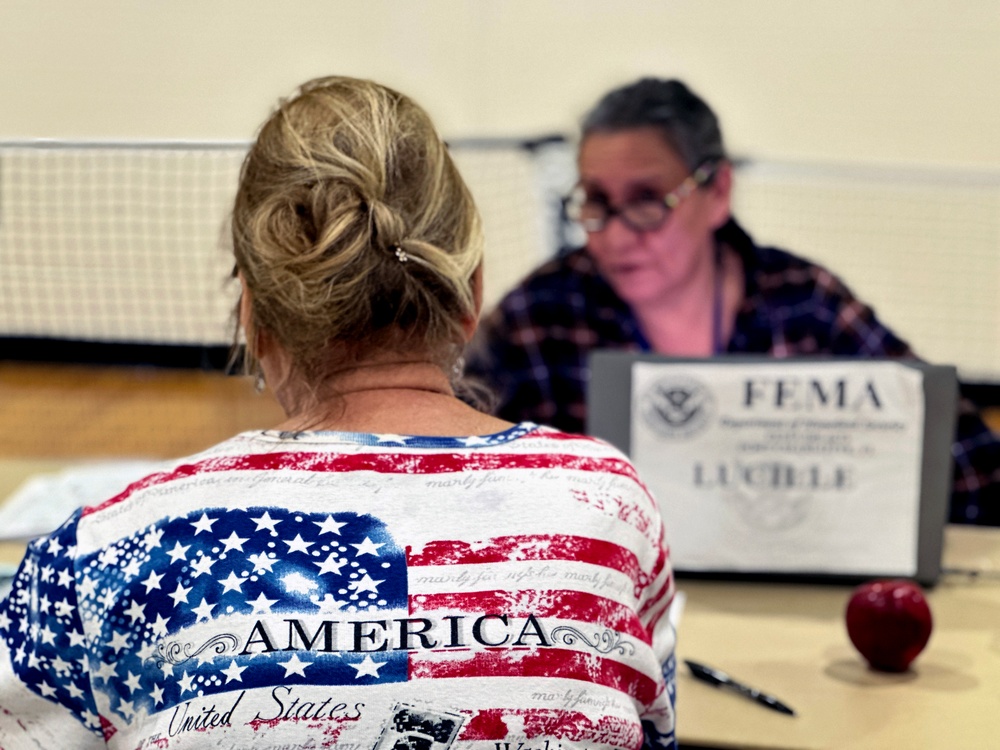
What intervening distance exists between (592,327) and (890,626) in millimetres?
1223

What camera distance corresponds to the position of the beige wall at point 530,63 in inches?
179

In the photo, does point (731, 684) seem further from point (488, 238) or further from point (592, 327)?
point (488, 238)

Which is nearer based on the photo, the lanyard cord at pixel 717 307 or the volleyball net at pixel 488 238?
the lanyard cord at pixel 717 307

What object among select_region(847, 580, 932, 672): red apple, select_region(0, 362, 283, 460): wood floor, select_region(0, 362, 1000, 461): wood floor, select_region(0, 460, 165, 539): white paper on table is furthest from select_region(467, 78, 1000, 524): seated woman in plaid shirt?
select_region(0, 362, 1000, 461): wood floor

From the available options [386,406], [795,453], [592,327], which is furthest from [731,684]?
[592,327]

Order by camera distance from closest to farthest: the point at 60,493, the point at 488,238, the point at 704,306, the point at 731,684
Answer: the point at 731,684
the point at 60,493
the point at 704,306
the point at 488,238

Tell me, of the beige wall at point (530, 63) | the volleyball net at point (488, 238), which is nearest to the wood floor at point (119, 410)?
the volleyball net at point (488, 238)

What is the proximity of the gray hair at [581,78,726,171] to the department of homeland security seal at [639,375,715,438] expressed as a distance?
96cm

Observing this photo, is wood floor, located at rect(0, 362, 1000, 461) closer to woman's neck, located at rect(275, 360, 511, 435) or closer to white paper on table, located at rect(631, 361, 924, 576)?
white paper on table, located at rect(631, 361, 924, 576)

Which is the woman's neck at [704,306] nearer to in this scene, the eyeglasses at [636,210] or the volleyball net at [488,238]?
the eyeglasses at [636,210]

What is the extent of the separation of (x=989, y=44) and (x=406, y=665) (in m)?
4.20

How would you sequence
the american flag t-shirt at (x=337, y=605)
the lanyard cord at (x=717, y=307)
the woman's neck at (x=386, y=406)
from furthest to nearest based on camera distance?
the lanyard cord at (x=717, y=307) < the woman's neck at (x=386, y=406) < the american flag t-shirt at (x=337, y=605)

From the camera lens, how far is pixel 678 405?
1.62 meters

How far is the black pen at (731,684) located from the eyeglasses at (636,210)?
121cm
